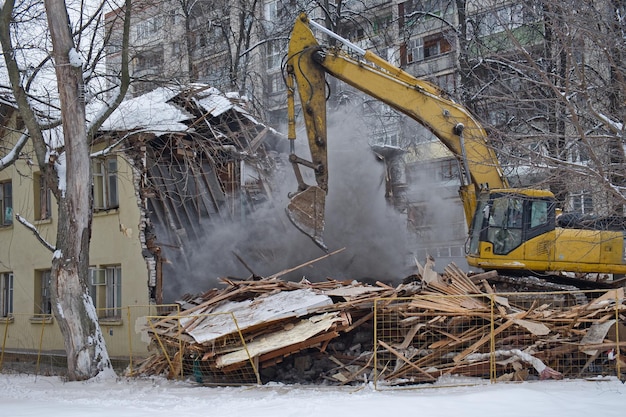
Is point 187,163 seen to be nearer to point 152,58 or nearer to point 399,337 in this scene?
point 152,58

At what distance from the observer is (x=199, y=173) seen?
16547 millimetres

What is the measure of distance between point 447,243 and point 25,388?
14082 millimetres

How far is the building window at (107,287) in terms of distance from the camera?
1823 centimetres

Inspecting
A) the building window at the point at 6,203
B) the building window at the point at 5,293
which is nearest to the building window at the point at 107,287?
the building window at the point at 5,293

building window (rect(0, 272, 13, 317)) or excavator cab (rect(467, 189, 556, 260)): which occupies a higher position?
excavator cab (rect(467, 189, 556, 260))

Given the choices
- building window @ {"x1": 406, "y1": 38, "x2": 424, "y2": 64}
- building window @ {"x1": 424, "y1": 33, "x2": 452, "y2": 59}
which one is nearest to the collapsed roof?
building window @ {"x1": 406, "y1": 38, "x2": 424, "y2": 64}

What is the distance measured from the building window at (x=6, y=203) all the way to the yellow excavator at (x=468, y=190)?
11.1 metres

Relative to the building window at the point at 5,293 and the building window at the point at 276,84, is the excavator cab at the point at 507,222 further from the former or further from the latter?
the building window at the point at 276,84

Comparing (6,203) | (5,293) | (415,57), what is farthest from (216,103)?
(415,57)

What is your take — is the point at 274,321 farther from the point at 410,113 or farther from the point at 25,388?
the point at 410,113

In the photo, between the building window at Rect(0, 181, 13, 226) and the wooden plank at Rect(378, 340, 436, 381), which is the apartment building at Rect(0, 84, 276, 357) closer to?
the building window at Rect(0, 181, 13, 226)

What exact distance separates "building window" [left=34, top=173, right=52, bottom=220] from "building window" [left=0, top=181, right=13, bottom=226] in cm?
148

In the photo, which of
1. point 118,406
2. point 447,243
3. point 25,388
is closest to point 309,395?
point 118,406

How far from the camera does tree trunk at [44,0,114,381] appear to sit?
12.6 metres
